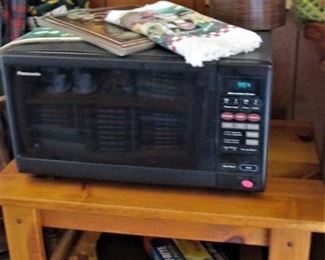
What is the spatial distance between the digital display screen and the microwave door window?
58 millimetres

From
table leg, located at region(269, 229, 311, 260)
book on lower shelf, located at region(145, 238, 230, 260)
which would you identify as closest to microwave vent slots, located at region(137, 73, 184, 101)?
table leg, located at region(269, 229, 311, 260)

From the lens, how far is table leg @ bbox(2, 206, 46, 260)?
98cm

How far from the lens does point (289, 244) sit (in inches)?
35.8

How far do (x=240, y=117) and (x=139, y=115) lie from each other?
18 cm

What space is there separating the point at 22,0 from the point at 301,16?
0.68 metres

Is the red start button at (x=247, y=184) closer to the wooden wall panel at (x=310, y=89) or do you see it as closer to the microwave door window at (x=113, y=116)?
the microwave door window at (x=113, y=116)

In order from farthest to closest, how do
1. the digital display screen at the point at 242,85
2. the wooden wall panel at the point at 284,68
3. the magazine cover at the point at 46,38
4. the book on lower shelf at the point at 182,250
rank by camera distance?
1. the wooden wall panel at the point at 284,68
2. the book on lower shelf at the point at 182,250
3. the magazine cover at the point at 46,38
4. the digital display screen at the point at 242,85

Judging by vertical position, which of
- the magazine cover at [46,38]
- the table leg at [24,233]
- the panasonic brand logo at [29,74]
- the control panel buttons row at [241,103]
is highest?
the magazine cover at [46,38]

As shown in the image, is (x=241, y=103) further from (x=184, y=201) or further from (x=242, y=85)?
(x=184, y=201)

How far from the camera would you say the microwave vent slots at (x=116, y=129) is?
0.92 metres

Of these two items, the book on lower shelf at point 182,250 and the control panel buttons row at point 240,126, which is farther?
the book on lower shelf at point 182,250

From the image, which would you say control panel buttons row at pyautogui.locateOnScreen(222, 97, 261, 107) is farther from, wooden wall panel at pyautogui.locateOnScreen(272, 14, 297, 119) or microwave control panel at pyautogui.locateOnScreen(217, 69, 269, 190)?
wooden wall panel at pyautogui.locateOnScreen(272, 14, 297, 119)

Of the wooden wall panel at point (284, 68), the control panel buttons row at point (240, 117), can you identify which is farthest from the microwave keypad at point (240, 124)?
the wooden wall panel at point (284, 68)

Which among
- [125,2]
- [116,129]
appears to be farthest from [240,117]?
[125,2]
